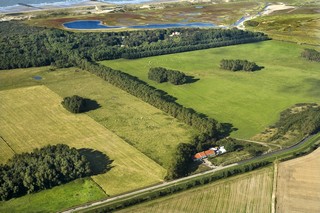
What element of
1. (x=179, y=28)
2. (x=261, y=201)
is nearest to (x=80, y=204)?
(x=261, y=201)

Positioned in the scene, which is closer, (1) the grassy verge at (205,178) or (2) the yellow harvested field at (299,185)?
(2) the yellow harvested field at (299,185)

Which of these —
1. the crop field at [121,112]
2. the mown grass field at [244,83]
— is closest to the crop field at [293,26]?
the mown grass field at [244,83]

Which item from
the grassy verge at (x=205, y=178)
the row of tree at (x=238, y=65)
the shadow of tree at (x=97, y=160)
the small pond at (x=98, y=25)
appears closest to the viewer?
the grassy verge at (x=205, y=178)

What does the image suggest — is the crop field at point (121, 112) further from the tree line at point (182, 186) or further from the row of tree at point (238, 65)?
the row of tree at point (238, 65)

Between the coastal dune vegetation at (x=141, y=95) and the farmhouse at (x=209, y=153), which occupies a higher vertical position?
the coastal dune vegetation at (x=141, y=95)

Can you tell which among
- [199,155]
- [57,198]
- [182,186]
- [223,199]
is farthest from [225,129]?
[57,198]

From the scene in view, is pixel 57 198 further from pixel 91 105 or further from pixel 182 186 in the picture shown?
pixel 91 105

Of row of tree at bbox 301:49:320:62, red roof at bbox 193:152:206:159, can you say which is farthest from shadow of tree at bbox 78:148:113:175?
row of tree at bbox 301:49:320:62
